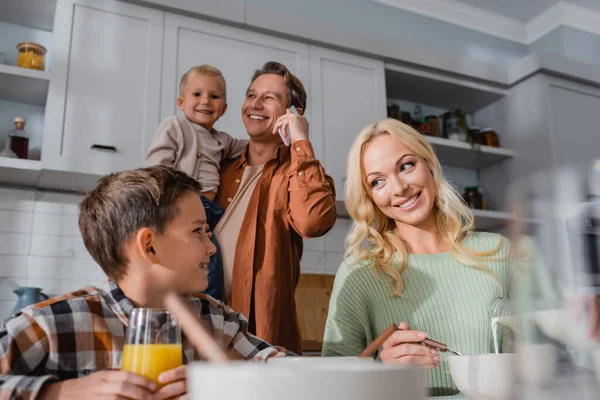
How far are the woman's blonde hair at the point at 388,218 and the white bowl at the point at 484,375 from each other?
0.58m

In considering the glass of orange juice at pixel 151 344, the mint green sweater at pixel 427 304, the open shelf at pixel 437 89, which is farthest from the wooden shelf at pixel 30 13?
the glass of orange juice at pixel 151 344

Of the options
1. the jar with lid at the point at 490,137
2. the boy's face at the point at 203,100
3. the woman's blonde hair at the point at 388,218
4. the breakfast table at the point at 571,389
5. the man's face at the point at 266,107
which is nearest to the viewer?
the breakfast table at the point at 571,389

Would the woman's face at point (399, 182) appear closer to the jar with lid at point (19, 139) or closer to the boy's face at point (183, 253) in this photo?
the boy's face at point (183, 253)

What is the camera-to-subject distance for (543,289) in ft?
0.88

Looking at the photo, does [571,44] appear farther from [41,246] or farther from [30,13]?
[41,246]

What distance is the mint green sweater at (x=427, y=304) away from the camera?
1149 mm

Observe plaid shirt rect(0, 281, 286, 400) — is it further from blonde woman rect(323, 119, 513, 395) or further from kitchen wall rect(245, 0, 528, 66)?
kitchen wall rect(245, 0, 528, 66)

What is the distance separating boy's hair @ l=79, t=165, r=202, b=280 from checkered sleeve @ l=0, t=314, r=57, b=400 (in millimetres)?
214

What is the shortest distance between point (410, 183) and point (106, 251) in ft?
2.37

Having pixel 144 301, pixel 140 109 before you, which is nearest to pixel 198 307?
pixel 144 301

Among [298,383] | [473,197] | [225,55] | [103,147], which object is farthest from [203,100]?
[473,197]

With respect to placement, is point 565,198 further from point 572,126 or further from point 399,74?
point 572,126

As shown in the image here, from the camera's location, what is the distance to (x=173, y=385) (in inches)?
23.0

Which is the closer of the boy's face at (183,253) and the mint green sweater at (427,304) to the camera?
the boy's face at (183,253)
